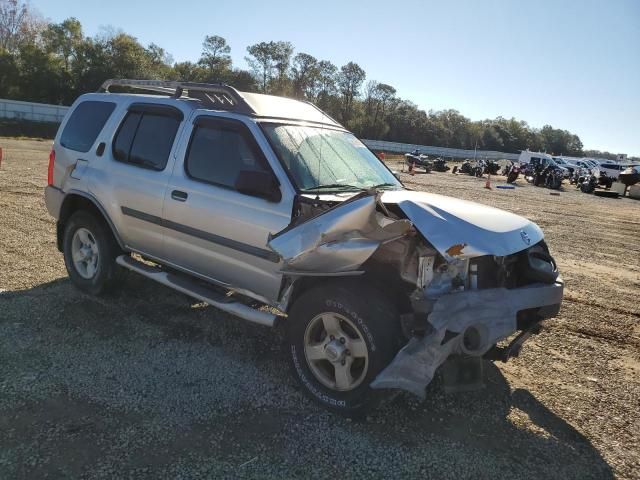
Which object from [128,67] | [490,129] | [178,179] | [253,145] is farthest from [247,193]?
[490,129]

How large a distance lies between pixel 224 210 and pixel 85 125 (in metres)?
2.50

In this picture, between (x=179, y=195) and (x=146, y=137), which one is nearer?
(x=179, y=195)

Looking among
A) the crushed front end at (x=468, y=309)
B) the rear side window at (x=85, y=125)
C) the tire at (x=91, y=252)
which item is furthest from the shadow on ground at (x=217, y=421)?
the rear side window at (x=85, y=125)

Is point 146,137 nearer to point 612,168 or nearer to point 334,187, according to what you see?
point 334,187

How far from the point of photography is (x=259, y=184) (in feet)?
12.2

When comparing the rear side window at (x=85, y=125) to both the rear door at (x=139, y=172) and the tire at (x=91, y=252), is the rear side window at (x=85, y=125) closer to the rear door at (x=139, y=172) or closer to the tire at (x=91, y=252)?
the rear door at (x=139, y=172)

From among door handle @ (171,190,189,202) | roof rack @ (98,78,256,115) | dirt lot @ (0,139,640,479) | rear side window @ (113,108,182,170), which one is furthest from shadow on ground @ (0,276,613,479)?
roof rack @ (98,78,256,115)

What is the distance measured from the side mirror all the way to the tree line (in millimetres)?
35618

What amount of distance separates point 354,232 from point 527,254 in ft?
4.94

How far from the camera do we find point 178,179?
4504 millimetres

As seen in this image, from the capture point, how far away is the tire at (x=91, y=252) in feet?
17.2

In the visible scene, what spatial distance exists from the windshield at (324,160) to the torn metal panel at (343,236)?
623 millimetres

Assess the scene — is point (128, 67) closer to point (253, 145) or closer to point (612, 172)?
point (612, 172)

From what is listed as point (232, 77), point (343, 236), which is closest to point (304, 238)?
point (343, 236)
